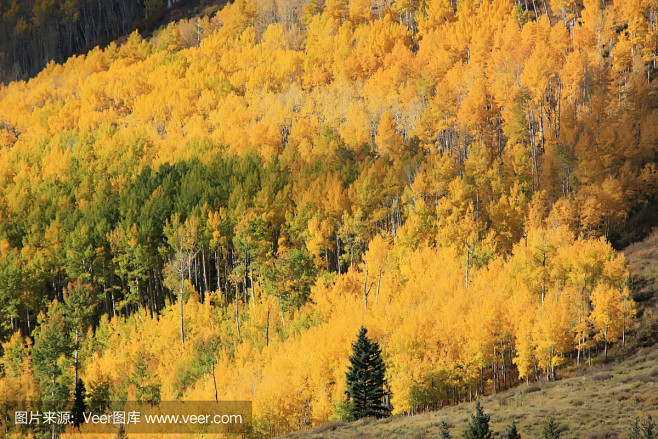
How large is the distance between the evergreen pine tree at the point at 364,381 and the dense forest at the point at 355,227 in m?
2.84

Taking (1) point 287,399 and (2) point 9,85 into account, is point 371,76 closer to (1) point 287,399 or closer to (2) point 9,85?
(1) point 287,399

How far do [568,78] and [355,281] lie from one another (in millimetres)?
42276

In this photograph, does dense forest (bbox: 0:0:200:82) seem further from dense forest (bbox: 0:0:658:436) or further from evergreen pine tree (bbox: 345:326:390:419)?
evergreen pine tree (bbox: 345:326:390:419)

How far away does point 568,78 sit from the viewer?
88.2 m

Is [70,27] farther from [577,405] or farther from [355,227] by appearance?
[577,405]

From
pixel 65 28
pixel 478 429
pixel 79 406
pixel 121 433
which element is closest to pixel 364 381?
pixel 478 429

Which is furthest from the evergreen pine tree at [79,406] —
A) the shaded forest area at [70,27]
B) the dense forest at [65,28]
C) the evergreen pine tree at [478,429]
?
the dense forest at [65,28]

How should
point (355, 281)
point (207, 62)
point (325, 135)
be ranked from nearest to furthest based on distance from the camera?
point (355, 281), point (325, 135), point (207, 62)

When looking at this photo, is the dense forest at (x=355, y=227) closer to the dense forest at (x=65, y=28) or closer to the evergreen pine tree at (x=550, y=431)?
the evergreen pine tree at (x=550, y=431)

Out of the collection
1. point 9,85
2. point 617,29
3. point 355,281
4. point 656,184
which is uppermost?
point 9,85

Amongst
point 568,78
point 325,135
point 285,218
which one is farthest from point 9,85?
point 568,78

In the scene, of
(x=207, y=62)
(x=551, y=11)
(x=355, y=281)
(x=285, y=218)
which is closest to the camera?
(x=355, y=281)

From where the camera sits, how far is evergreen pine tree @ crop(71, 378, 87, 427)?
54156 millimetres

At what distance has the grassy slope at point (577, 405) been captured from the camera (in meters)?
39.4
